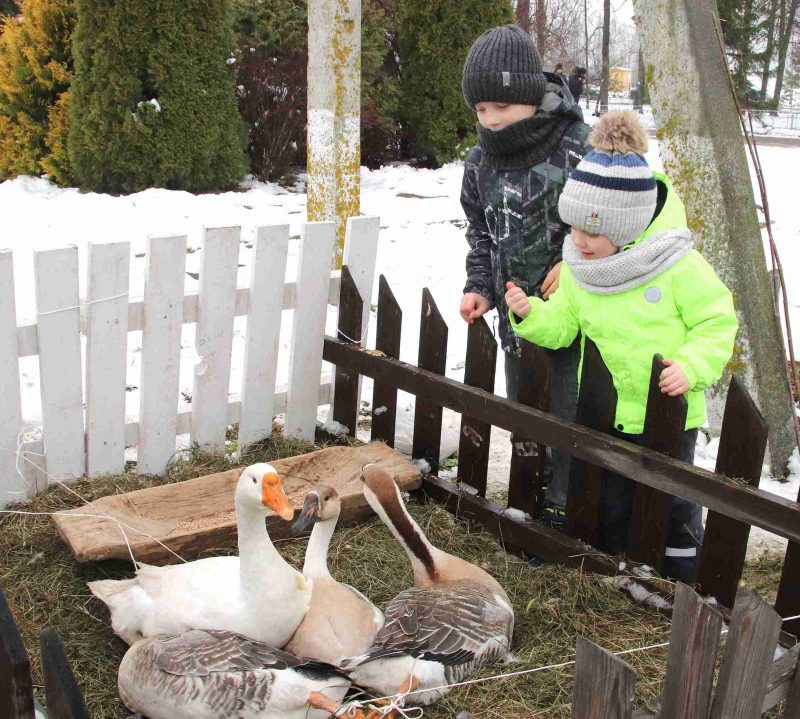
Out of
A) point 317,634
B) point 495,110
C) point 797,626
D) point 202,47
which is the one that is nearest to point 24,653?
point 317,634

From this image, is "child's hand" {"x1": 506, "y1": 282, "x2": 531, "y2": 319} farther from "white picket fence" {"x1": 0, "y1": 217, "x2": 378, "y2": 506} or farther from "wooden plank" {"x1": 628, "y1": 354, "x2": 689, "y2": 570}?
"white picket fence" {"x1": 0, "y1": 217, "x2": 378, "y2": 506}

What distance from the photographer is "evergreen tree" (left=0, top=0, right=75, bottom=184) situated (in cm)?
985

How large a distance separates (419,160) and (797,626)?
→ 1084 cm

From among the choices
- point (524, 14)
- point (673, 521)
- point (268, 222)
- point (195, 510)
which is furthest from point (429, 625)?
point (524, 14)

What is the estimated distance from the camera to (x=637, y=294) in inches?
118

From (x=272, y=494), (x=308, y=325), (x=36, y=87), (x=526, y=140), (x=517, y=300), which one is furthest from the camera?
(x=36, y=87)

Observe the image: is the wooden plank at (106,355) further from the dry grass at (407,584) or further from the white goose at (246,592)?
the white goose at (246,592)

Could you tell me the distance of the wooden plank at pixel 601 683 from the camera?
164 cm

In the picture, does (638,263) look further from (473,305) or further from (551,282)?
(473,305)

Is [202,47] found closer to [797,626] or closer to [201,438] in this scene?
[201,438]

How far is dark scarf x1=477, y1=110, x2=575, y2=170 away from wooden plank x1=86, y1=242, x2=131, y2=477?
5.33 feet

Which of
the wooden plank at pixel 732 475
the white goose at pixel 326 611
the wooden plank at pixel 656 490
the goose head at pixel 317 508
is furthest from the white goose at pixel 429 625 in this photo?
the wooden plank at pixel 732 475

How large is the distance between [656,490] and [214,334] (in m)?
2.13

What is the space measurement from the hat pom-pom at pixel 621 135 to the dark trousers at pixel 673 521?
3.46 ft
